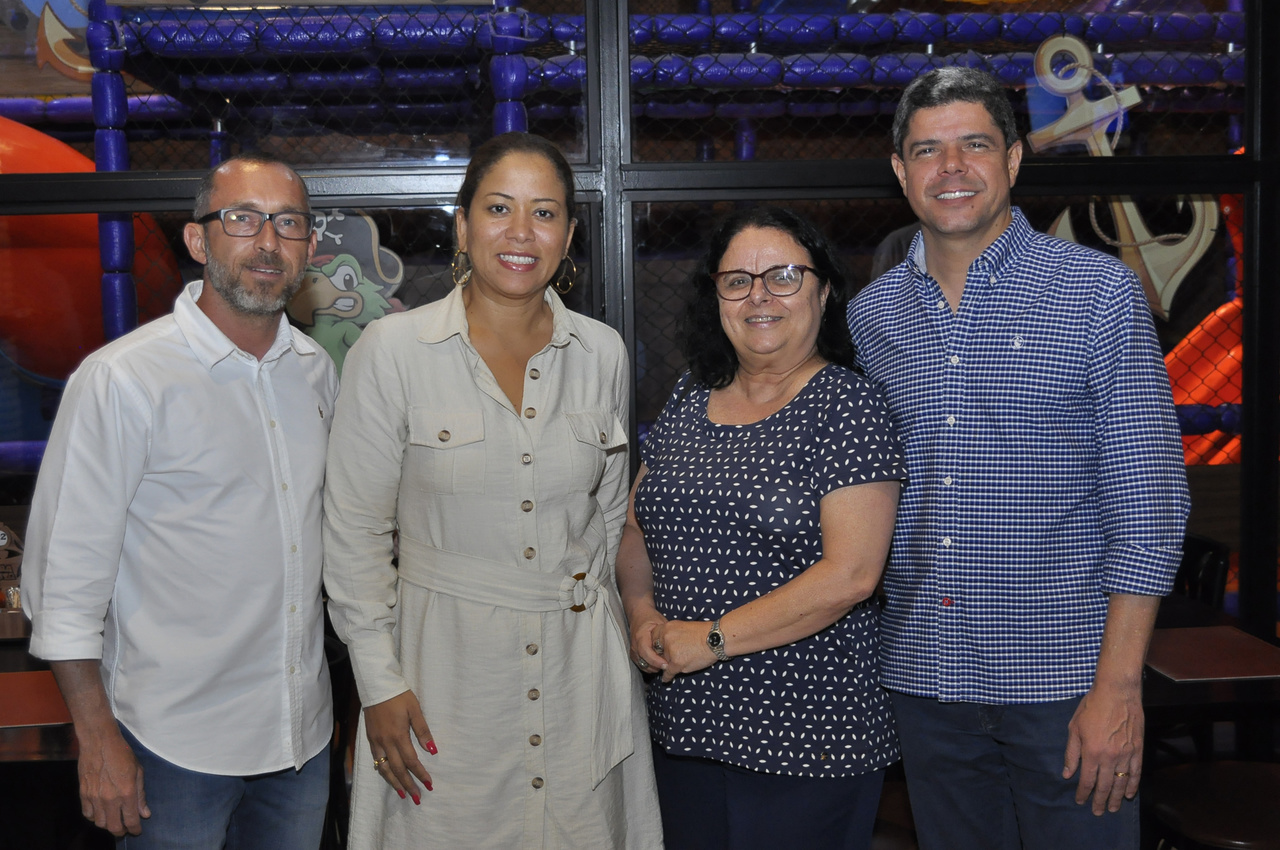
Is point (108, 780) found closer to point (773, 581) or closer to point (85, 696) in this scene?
point (85, 696)

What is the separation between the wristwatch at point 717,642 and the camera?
173cm

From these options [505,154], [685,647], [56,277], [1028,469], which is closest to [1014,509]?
[1028,469]

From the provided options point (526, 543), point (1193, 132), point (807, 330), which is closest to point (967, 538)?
point (807, 330)

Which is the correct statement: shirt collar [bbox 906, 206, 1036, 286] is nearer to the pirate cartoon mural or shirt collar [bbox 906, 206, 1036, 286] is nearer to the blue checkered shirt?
the blue checkered shirt

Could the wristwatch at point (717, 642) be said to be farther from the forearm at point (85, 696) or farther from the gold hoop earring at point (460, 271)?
the forearm at point (85, 696)

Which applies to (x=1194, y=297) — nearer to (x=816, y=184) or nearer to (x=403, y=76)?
(x=816, y=184)

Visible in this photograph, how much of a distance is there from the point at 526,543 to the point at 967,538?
2.69ft

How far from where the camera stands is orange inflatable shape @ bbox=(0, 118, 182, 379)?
3.75 m

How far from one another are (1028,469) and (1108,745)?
1.61 ft


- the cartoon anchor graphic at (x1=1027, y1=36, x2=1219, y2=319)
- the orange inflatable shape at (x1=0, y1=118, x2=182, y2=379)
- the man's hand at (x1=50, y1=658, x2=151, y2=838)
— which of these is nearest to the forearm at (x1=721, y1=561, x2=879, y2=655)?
the man's hand at (x1=50, y1=658, x2=151, y2=838)

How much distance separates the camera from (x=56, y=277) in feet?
12.8

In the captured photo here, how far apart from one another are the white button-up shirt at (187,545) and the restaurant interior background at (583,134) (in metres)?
1.27

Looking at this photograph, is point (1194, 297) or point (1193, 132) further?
point (1194, 297)

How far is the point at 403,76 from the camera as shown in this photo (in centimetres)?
368
